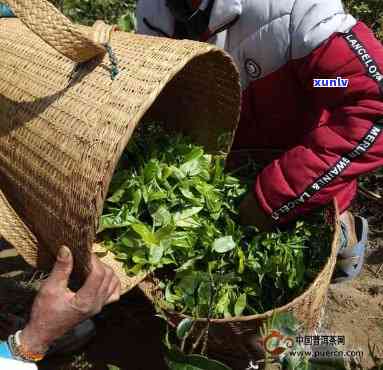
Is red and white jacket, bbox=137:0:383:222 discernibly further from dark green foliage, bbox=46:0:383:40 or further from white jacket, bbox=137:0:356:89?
dark green foliage, bbox=46:0:383:40

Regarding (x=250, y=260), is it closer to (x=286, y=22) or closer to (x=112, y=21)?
(x=286, y=22)

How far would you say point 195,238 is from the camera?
1.69m

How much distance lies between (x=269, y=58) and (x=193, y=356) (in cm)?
104

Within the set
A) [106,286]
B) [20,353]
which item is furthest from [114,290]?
[20,353]

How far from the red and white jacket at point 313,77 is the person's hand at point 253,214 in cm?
4

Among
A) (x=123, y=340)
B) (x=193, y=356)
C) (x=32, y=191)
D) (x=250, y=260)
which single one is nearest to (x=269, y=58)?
(x=250, y=260)

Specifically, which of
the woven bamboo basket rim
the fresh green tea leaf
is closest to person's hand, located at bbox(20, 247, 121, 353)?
the woven bamboo basket rim

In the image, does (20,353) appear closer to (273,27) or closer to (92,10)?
(273,27)

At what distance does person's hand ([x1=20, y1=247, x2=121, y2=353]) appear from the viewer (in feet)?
4.22

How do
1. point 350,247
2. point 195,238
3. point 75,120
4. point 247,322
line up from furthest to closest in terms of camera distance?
1. point 350,247
2. point 195,238
3. point 247,322
4. point 75,120

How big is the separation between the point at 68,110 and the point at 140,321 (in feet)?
3.53

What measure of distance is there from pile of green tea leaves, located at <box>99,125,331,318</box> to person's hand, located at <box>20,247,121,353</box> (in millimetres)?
269

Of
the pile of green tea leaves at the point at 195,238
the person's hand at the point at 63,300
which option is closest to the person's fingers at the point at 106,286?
the person's hand at the point at 63,300

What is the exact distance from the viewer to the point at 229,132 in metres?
1.79
